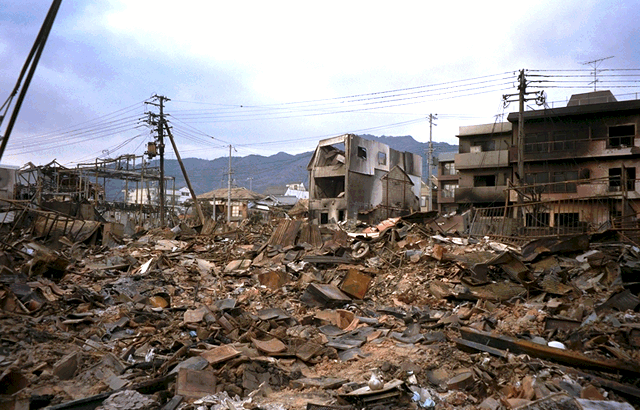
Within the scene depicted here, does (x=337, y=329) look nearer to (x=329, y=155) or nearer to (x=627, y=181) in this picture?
(x=329, y=155)

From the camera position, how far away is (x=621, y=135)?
92.4ft

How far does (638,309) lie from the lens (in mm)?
6453

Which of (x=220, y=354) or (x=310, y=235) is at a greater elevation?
(x=310, y=235)

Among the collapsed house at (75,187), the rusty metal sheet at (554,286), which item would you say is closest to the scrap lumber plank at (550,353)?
the rusty metal sheet at (554,286)

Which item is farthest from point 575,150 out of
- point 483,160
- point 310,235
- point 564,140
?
point 310,235

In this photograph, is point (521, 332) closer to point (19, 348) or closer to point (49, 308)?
point (19, 348)

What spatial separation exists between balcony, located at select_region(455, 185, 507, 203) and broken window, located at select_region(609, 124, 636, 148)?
25.6ft

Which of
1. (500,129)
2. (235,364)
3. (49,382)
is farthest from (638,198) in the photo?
(49,382)

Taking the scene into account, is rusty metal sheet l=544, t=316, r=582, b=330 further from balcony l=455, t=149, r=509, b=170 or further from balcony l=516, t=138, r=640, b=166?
balcony l=455, t=149, r=509, b=170

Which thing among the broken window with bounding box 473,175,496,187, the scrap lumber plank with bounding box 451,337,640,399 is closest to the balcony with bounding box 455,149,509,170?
the broken window with bounding box 473,175,496,187

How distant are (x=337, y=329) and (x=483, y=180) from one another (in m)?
31.3

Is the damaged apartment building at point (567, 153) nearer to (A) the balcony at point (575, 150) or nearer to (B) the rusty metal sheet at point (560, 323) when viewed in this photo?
(A) the balcony at point (575, 150)

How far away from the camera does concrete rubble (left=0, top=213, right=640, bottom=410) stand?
4.43 meters

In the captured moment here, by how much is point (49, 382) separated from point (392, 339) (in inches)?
181
